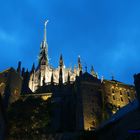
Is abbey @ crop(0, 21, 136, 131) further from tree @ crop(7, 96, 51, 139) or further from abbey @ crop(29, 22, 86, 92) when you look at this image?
abbey @ crop(29, 22, 86, 92)

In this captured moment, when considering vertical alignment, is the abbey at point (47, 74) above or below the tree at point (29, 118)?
above

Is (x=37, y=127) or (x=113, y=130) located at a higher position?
(x=37, y=127)

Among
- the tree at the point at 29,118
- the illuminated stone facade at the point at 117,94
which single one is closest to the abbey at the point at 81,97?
the illuminated stone facade at the point at 117,94

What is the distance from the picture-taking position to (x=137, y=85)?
3039 cm

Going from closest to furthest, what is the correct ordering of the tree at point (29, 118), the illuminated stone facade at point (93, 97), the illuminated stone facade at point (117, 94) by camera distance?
the tree at point (29, 118) < the illuminated stone facade at point (93, 97) < the illuminated stone facade at point (117, 94)

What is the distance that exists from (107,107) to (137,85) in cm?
4323

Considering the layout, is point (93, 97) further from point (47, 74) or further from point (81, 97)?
point (47, 74)

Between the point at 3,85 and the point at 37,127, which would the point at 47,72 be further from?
the point at 37,127

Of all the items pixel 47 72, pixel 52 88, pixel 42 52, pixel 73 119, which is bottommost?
pixel 73 119

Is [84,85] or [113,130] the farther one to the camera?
[84,85]

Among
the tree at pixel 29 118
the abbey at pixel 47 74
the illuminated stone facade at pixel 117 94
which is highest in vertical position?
the abbey at pixel 47 74

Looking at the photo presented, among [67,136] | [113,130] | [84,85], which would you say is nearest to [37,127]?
[84,85]

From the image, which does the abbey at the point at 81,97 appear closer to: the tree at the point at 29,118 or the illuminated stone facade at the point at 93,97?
the illuminated stone facade at the point at 93,97

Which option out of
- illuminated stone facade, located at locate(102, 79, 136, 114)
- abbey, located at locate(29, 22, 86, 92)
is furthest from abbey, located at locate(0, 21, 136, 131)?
abbey, located at locate(29, 22, 86, 92)
